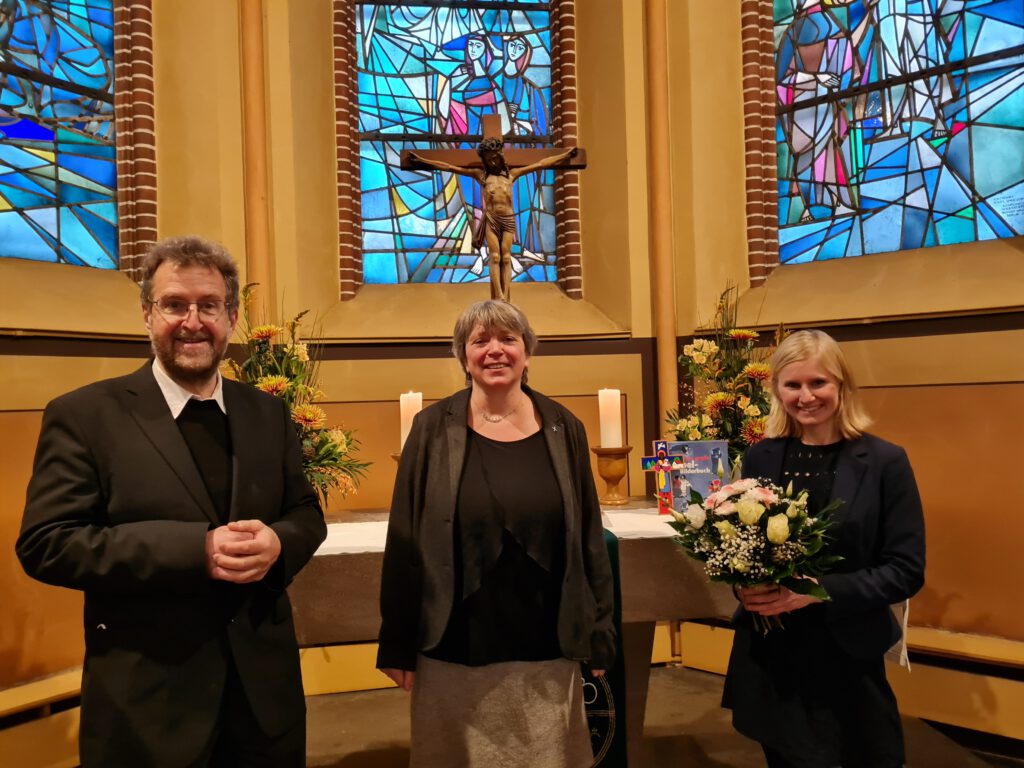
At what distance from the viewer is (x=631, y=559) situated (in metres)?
3.12

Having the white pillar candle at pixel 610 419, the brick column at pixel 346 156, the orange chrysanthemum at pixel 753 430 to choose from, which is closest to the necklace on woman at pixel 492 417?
the white pillar candle at pixel 610 419

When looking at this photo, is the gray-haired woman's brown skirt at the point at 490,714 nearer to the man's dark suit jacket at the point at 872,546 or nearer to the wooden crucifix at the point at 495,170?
the man's dark suit jacket at the point at 872,546

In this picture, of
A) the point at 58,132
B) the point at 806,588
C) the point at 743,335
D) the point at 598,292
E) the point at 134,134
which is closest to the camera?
the point at 806,588

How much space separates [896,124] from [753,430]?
8.94 ft

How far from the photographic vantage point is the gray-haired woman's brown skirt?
214 centimetres

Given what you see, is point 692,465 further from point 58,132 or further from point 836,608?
point 58,132

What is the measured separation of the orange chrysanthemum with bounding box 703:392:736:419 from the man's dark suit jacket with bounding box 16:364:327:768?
91.3 inches

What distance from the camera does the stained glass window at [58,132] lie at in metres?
4.64

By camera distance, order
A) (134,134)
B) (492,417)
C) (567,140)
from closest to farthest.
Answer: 1. (492,417)
2. (134,134)
3. (567,140)

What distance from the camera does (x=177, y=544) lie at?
164 centimetres

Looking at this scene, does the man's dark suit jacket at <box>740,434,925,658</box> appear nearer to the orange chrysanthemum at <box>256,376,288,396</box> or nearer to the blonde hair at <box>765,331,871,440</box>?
the blonde hair at <box>765,331,871,440</box>

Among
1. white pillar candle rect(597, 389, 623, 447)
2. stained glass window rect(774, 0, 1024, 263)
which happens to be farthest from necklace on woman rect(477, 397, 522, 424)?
stained glass window rect(774, 0, 1024, 263)

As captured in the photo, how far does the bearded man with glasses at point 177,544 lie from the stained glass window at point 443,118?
4.02 m

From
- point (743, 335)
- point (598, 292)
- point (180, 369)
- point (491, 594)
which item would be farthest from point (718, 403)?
point (180, 369)
